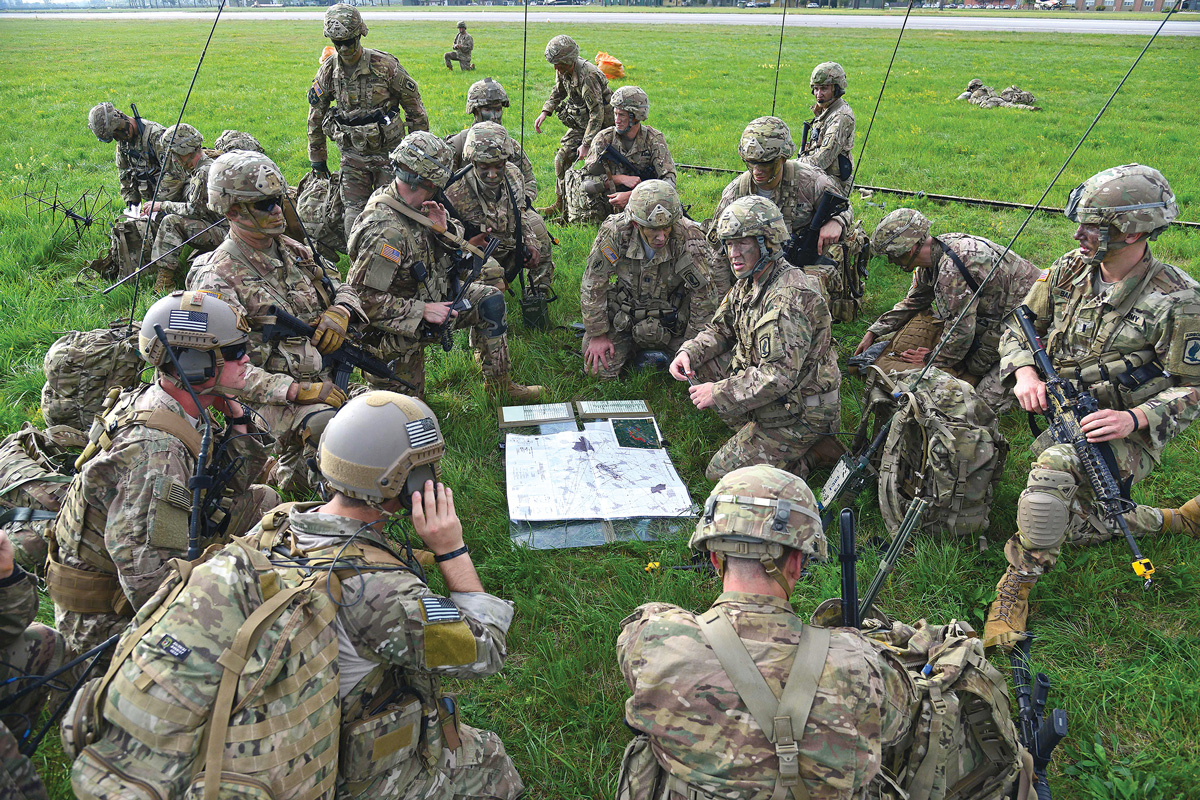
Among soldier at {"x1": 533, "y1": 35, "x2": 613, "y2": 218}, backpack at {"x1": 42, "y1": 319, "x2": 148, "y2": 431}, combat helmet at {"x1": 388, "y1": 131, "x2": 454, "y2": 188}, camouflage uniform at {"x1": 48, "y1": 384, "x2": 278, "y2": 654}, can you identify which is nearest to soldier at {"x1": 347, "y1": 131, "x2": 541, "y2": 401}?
combat helmet at {"x1": 388, "y1": 131, "x2": 454, "y2": 188}

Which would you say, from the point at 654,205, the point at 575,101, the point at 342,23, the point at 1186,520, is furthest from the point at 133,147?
the point at 1186,520

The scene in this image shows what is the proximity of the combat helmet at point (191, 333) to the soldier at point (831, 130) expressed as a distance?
7093mm

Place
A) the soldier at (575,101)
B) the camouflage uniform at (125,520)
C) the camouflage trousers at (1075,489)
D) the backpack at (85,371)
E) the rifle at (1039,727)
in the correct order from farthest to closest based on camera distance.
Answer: the soldier at (575,101) < the backpack at (85,371) < the camouflage trousers at (1075,489) < the camouflage uniform at (125,520) < the rifle at (1039,727)

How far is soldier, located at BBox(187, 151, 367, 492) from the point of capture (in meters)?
4.80

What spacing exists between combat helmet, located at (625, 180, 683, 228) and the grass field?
1466 millimetres

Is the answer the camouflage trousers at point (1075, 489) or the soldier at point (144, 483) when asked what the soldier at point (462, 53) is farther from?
the camouflage trousers at point (1075, 489)

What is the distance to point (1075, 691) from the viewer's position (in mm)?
4109

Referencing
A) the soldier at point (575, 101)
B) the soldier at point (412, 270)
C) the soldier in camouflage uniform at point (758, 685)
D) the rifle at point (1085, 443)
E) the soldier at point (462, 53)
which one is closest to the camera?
the soldier in camouflage uniform at point (758, 685)

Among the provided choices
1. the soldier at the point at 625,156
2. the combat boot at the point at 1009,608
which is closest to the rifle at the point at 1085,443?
the combat boot at the point at 1009,608

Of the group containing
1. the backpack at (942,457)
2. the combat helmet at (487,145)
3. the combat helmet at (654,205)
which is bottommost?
the backpack at (942,457)

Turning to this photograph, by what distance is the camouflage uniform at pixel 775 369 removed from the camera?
5.40 metres

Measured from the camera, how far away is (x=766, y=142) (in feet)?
23.4

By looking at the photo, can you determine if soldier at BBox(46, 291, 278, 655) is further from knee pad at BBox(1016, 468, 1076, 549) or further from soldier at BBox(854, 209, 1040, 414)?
soldier at BBox(854, 209, 1040, 414)

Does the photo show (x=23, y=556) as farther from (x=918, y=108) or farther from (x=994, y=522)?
(x=918, y=108)
